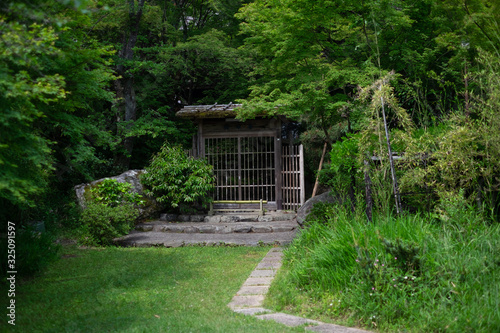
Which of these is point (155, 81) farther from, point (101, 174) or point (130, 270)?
point (130, 270)

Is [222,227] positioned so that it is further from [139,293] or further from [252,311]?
[252,311]

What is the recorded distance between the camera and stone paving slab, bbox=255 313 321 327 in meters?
3.69

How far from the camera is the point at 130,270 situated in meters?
6.05

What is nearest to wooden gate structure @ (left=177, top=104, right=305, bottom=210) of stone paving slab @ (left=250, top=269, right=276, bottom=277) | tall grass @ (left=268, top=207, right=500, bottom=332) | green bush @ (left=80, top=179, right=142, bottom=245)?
green bush @ (left=80, top=179, right=142, bottom=245)

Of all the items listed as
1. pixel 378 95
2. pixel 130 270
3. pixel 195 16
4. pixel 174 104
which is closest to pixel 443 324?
pixel 378 95

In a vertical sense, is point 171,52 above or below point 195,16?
below

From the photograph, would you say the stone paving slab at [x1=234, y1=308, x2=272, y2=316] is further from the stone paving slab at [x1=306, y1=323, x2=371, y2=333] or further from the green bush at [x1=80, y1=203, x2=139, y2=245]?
the green bush at [x1=80, y1=203, x2=139, y2=245]

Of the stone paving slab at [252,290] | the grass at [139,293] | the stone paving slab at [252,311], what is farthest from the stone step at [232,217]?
the stone paving slab at [252,311]

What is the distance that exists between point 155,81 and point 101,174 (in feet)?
12.3

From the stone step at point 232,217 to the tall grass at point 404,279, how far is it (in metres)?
5.68

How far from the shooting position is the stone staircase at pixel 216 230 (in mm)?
8297

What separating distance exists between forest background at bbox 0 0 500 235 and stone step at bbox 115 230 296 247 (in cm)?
186

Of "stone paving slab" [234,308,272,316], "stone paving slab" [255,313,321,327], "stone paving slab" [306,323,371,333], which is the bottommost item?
"stone paving slab" [234,308,272,316]

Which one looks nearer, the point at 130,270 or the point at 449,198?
the point at 449,198
